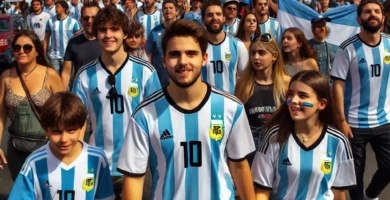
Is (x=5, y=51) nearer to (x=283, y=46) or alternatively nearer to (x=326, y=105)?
(x=283, y=46)

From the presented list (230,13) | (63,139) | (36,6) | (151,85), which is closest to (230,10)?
(230,13)

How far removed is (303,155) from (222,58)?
11.0ft

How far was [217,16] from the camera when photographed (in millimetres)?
7617

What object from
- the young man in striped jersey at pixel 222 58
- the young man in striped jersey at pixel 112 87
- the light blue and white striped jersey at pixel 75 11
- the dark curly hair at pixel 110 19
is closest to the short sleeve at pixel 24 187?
the young man in striped jersey at pixel 112 87

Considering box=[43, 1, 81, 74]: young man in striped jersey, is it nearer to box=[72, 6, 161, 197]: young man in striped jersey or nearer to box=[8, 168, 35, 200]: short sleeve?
box=[72, 6, 161, 197]: young man in striped jersey

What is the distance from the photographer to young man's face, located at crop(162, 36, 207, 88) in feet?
11.5

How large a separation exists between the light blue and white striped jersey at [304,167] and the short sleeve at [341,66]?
2065mm

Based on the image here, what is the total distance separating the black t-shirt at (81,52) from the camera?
716cm

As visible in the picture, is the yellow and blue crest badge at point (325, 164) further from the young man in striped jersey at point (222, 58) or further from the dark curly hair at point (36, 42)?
the young man in striped jersey at point (222, 58)

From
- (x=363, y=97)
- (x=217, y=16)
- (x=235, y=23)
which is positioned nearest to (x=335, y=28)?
(x=235, y=23)

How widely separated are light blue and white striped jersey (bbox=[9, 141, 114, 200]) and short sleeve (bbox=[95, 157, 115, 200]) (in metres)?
0.02

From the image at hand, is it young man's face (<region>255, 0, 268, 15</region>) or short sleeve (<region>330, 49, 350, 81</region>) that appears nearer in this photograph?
short sleeve (<region>330, 49, 350, 81</region>)

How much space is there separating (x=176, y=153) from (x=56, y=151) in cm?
76

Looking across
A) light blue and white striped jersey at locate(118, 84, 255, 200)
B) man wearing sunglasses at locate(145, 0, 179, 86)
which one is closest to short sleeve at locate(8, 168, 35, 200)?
light blue and white striped jersey at locate(118, 84, 255, 200)
